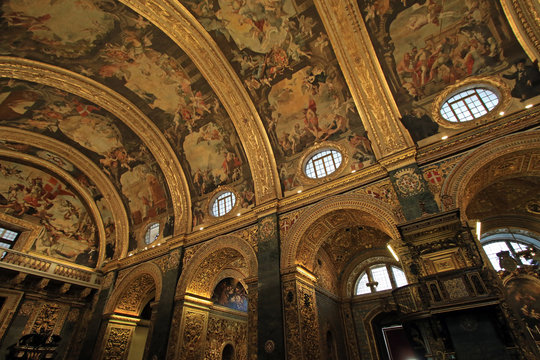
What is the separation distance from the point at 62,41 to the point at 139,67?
9.04ft

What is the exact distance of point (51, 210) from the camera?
52.9 feet

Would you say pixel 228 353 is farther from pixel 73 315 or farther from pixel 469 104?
pixel 469 104

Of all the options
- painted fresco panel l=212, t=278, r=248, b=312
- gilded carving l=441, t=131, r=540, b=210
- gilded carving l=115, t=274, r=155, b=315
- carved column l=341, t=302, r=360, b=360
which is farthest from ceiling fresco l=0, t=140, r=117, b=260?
gilded carving l=441, t=131, r=540, b=210

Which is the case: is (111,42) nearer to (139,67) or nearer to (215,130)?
(139,67)

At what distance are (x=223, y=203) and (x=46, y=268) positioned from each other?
9432 mm

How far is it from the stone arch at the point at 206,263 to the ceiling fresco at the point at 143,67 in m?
1.88

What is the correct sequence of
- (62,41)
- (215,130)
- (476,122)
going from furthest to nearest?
(215,130), (62,41), (476,122)

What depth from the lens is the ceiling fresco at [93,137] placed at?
1302 centimetres

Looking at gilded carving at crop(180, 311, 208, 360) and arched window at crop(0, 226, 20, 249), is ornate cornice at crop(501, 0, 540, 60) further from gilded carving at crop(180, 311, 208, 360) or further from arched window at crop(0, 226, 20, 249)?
arched window at crop(0, 226, 20, 249)

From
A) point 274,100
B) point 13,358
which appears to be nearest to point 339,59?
point 274,100

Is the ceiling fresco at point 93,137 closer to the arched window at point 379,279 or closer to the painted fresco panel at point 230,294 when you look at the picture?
the painted fresco panel at point 230,294

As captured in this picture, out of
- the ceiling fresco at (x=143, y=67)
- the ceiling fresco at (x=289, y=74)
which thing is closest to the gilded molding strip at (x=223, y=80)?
the ceiling fresco at (x=289, y=74)

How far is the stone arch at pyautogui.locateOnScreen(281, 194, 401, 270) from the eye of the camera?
887cm

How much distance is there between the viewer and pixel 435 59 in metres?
9.43
